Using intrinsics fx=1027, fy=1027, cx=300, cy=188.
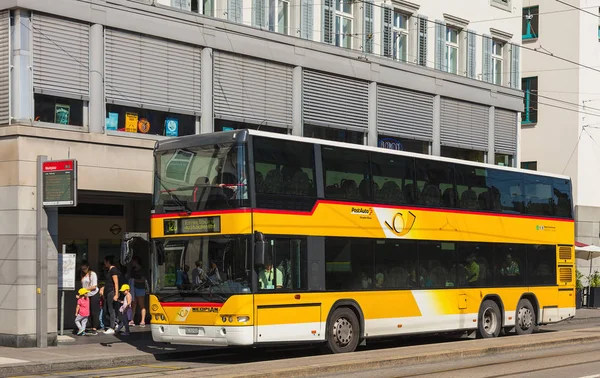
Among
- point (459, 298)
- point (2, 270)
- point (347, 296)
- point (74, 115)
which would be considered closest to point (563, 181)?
point (459, 298)

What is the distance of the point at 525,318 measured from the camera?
2434 centimetres

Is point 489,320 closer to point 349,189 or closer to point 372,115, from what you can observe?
point 349,189

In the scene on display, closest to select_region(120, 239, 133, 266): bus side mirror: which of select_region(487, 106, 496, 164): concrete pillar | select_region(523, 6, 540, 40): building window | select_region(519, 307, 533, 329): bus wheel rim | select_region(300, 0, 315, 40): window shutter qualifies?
select_region(519, 307, 533, 329): bus wheel rim

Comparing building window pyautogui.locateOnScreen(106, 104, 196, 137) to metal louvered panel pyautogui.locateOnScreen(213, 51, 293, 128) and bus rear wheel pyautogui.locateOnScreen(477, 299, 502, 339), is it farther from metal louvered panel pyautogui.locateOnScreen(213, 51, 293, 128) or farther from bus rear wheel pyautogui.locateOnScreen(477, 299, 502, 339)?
A: bus rear wheel pyautogui.locateOnScreen(477, 299, 502, 339)

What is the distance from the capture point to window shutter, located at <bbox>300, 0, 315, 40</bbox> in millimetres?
27828

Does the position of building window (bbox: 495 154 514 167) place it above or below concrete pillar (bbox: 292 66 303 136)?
below

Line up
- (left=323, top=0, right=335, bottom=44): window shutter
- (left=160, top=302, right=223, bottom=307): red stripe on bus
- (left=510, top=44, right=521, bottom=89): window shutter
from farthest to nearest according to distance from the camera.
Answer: (left=510, top=44, right=521, bottom=89): window shutter
(left=323, top=0, right=335, bottom=44): window shutter
(left=160, top=302, right=223, bottom=307): red stripe on bus

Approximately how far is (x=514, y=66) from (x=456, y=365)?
21778 millimetres

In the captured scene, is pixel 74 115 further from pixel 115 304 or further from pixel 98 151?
pixel 115 304

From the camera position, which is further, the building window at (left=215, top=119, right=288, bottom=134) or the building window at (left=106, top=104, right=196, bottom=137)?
the building window at (left=215, top=119, right=288, bottom=134)

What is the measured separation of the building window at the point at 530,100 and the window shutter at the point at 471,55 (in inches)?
516

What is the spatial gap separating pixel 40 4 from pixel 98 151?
132 inches

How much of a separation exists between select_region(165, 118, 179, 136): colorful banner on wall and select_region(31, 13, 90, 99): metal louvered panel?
2.55 meters

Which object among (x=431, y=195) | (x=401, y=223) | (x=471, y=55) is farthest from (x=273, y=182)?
(x=471, y=55)
